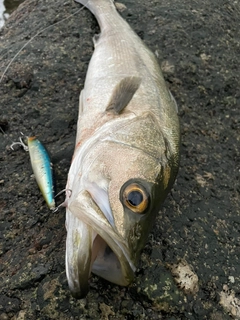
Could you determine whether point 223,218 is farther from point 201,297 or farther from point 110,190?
point 110,190

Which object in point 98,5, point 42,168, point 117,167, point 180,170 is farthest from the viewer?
point 98,5

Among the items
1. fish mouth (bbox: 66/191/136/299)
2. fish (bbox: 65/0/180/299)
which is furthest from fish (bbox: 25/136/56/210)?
fish mouth (bbox: 66/191/136/299)

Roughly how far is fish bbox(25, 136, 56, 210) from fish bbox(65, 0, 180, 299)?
30 cm

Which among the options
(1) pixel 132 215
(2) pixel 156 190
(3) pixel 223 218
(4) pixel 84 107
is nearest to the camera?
(1) pixel 132 215

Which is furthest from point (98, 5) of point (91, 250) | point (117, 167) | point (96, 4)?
point (91, 250)

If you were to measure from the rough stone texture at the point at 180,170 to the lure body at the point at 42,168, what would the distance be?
0.29ft

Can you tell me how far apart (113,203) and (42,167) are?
1048mm

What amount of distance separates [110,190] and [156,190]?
33 centimetres

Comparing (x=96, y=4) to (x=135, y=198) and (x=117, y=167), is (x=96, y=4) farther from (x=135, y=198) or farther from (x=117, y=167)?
(x=135, y=198)

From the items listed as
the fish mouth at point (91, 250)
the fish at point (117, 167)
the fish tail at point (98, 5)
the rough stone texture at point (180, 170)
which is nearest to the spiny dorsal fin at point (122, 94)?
the fish at point (117, 167)

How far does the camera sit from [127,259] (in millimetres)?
2150

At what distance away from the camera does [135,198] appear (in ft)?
7.61

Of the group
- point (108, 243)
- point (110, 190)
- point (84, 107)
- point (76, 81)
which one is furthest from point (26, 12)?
point (108, 243)

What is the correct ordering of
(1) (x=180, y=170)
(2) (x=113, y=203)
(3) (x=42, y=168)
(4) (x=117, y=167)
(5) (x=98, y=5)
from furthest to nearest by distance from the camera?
(5) (x=98, y=5) → (1) (x=180, y=170) → (3) (x=42, y=168) → (4) (x=117, y=167) → (2) (x=113, y=203)
